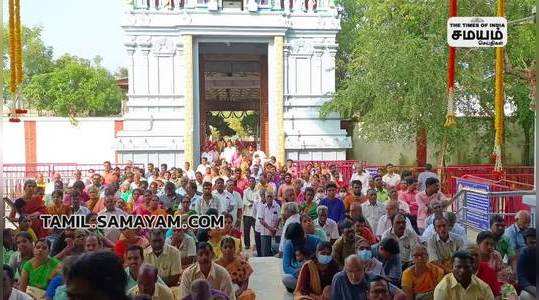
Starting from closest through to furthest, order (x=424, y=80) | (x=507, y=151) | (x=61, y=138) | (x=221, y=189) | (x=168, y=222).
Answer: (x=168, y=222), (x=221, y=189), (x=424, y=80), (x=507, y=151), (x=61, y=138)

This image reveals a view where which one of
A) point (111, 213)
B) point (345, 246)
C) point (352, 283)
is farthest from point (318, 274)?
point (111, 213)

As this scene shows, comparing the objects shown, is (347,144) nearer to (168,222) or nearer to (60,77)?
(168,222)

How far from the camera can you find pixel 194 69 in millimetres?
16656

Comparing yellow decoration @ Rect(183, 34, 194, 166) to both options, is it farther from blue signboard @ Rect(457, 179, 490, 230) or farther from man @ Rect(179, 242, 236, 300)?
man @ Rect(179, 242, 236, 300)

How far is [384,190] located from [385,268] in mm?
3366

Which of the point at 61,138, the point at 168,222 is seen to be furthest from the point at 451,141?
the point at 61,138

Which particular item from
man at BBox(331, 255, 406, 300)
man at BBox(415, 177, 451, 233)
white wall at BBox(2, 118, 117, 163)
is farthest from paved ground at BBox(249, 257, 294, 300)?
white wall at BBox(2, 118, 117, 163)

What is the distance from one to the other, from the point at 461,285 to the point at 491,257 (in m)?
1.01

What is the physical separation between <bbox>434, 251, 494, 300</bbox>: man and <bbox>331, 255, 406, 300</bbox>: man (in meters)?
0.40

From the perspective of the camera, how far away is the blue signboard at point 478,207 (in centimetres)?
943

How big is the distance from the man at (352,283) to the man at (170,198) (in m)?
3.57

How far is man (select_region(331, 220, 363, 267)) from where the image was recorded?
17.9ft

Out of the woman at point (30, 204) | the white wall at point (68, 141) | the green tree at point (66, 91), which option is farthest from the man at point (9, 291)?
the green tree at point (66, 91)

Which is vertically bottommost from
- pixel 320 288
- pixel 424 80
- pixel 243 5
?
pixel 320 288
